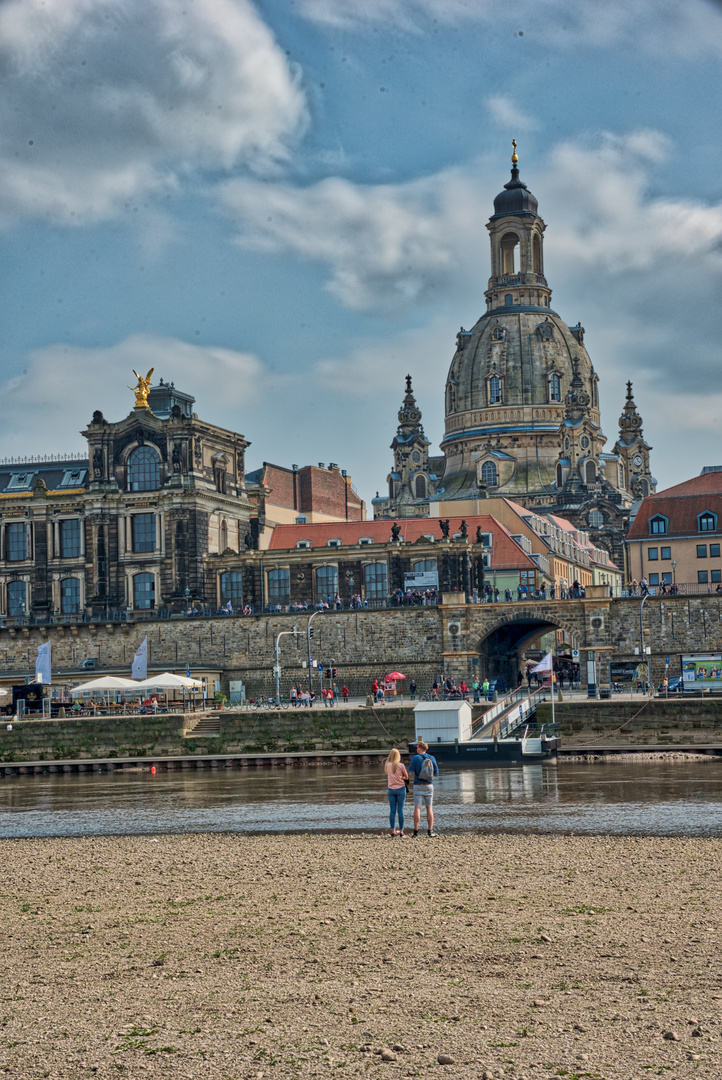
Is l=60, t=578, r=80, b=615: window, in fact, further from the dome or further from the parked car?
the dome

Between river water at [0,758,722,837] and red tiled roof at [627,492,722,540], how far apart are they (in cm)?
3872

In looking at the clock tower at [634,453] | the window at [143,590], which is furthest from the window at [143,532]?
the clock tower at [634,453]

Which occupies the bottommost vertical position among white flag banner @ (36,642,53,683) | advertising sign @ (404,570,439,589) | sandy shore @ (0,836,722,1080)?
sandy shore @ (0,836,722,1080)

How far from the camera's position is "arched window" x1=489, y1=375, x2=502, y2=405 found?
122875 mm

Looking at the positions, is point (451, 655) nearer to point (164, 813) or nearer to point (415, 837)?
point (164, 813)

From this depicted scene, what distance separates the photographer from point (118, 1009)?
1325 centimetres

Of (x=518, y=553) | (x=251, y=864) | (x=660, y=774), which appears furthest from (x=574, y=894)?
(x=518, y=553)

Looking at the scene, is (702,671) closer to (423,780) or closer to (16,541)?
(16,541)

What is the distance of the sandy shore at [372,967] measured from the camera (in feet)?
38.0

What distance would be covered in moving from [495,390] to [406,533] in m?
42.1

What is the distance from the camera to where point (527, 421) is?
121562mm

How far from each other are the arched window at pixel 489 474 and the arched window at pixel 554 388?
25.3 feet

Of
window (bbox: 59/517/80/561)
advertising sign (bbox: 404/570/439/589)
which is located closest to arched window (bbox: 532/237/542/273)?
advertising sign (bbox: 404/570/439/589)

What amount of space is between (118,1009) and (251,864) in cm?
1012
